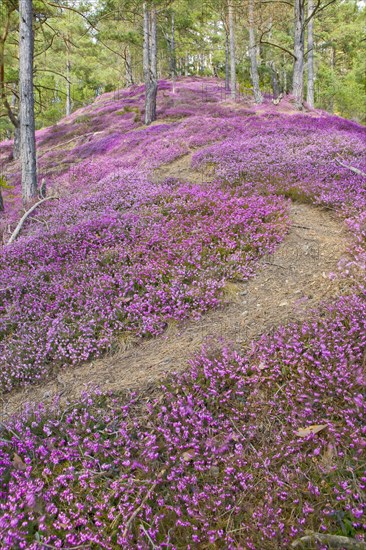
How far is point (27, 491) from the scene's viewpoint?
2756 mm

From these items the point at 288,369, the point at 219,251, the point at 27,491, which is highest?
the point at 219,251

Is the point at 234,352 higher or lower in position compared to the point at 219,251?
lower

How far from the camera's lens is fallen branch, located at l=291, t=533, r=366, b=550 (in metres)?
2.12

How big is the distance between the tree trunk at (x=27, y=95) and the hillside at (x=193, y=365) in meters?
3.46

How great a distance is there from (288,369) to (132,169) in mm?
10319

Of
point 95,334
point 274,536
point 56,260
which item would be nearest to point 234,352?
point 274,536

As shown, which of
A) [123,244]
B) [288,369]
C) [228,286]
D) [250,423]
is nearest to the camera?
[250,423]

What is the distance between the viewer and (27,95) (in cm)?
1122

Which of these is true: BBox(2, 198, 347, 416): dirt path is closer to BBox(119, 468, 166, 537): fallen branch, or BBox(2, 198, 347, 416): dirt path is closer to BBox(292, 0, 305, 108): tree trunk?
BBox(119, 468, 166, 537): fallen branch

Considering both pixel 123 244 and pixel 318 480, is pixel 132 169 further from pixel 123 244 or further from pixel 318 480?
pixel 318 480

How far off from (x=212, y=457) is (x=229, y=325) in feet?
5.96

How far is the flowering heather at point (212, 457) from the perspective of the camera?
7.93 ft

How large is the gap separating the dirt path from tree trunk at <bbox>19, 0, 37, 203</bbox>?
9101mm

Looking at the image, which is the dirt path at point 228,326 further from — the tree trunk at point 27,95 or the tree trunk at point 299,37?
the tree trunk at point 299,37
